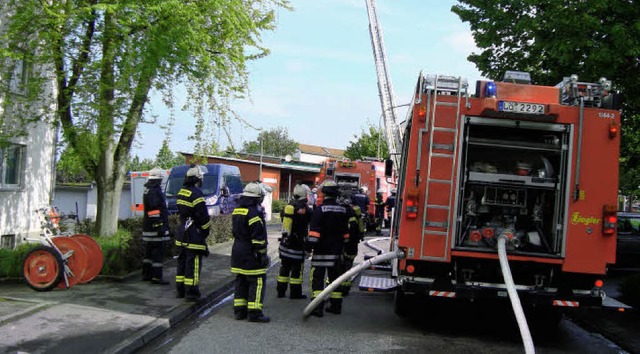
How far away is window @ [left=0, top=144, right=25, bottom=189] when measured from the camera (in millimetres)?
13406

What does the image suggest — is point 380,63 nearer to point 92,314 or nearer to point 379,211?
point 379,211

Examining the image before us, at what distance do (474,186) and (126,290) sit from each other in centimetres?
512

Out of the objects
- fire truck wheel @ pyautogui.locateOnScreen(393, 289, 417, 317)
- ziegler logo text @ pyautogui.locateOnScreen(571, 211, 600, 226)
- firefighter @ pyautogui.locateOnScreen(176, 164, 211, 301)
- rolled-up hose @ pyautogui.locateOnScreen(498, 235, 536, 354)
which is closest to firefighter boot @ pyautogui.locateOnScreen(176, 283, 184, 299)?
firefighter @ pyautogui.locateOnScreen(176, 164, 211, 301)

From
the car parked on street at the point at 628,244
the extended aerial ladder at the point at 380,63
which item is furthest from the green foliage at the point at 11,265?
the extended aerial ladder at the point at 380,63

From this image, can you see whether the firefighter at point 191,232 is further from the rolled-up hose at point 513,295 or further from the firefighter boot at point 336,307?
the rolled-up hose at point 513,295

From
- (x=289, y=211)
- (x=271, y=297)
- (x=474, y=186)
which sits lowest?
(x=271, y=297)

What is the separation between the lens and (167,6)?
8.86 m

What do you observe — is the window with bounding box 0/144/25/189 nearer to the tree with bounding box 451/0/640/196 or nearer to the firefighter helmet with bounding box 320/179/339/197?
the firefighter helmet with bounding box 320/179/339/197

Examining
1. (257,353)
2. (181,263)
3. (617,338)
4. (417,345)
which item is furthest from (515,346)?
(181,263)

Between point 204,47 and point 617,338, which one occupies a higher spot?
point 204,47

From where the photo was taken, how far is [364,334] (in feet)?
23.4

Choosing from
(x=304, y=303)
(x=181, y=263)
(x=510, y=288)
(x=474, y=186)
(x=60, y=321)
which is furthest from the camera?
(x=304, y=303)

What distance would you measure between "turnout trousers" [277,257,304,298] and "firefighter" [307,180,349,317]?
2.35 ft

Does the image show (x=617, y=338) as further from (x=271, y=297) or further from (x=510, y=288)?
(x=271, y=297)
